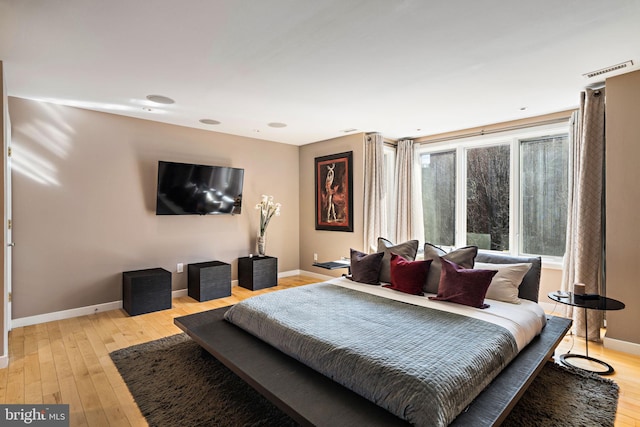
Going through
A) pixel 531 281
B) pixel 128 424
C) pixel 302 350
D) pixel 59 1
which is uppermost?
pixel 59 1

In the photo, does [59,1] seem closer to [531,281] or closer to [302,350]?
[302,350]

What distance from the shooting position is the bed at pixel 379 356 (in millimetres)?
1630

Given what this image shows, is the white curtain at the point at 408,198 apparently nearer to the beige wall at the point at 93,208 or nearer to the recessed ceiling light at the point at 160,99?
the beige wall at the point at 93,208

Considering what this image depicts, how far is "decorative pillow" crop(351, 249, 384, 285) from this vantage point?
358 cm

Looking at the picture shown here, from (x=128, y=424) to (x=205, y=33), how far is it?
2566mm

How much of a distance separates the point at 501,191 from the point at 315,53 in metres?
3.51

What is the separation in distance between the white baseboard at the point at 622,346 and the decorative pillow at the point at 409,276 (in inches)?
70.8

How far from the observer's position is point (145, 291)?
4008 millimetres

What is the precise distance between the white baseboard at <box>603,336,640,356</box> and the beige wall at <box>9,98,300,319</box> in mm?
4827

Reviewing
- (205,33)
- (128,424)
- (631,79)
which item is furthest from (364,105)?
(128,424)

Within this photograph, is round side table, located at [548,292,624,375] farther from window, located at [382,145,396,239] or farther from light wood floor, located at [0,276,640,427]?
window, located at [382,145,396,239]

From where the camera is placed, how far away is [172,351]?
2.98 metres

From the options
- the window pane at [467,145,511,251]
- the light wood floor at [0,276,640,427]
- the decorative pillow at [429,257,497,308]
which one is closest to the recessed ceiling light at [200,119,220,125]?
the light wood floor at [0,276,640,427]

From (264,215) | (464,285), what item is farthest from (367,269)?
(264,215)
